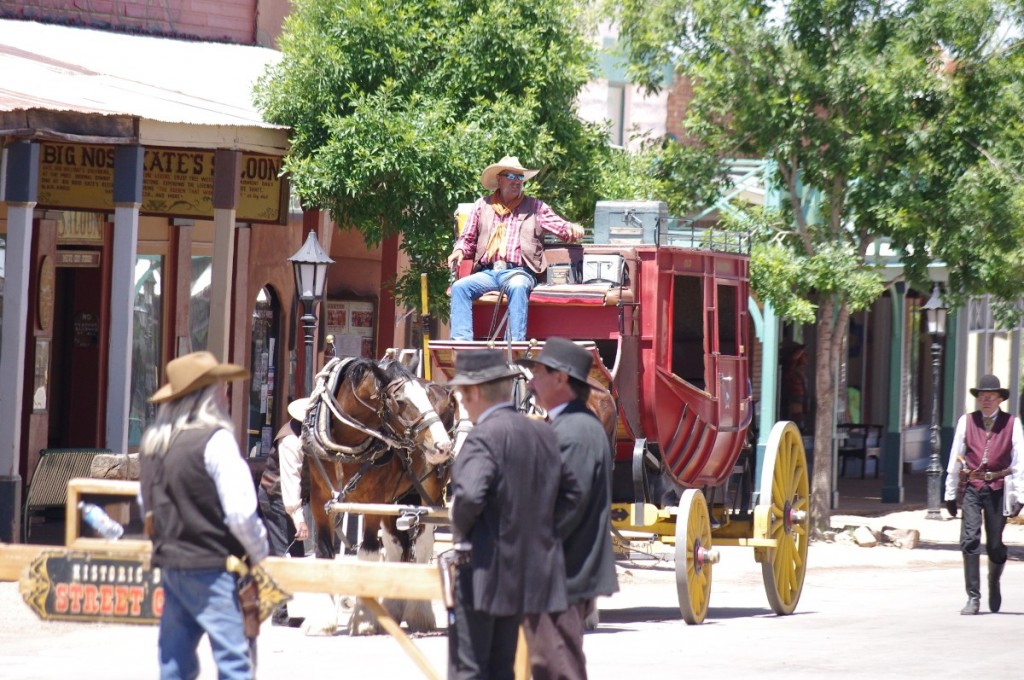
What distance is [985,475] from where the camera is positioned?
13125 millimetres

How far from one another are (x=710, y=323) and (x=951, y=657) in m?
3.31

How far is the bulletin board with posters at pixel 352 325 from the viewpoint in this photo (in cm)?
2116

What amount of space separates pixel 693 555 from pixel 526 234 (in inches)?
101

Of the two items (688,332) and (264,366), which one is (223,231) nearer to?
(264,366)

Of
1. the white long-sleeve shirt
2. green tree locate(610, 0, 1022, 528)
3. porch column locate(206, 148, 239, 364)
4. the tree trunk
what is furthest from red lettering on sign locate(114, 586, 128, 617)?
the tree trunk

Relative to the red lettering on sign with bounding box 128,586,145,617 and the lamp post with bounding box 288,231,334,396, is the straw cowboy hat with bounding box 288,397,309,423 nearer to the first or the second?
the lamp post with bounding box 288,231,334,396

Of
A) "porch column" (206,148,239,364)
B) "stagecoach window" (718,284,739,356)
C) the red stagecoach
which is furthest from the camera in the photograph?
"porch column" (206,148,239,364)

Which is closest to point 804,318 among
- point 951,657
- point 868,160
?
point 868,160

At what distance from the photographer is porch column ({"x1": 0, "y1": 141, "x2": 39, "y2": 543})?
547 inches

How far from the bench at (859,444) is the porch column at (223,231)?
14423mm

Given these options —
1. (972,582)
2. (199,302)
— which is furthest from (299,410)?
(199,302)

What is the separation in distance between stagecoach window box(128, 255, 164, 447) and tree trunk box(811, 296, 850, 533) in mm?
7493

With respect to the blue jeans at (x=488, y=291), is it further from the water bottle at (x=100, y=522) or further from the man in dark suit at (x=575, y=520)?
the water bottle at (x=100, y=522)

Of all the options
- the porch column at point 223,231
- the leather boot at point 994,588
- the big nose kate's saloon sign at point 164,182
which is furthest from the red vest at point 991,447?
the big nose kate's saloon sign at point 164,182
